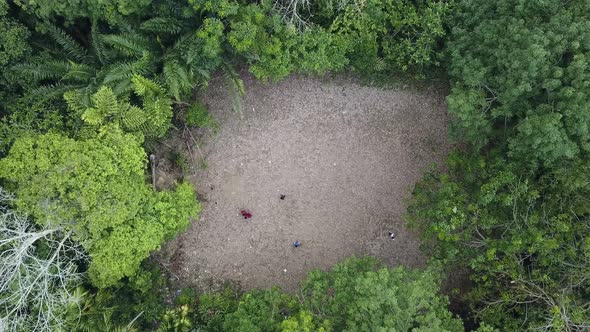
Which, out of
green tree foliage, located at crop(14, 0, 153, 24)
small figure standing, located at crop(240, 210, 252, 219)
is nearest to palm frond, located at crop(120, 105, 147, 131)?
green tree foliage, located at crop(14, 0, 153, 24)

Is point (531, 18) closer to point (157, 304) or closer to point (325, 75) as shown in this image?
point (325, 75)

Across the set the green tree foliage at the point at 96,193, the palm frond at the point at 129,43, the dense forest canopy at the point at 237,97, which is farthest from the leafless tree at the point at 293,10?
the green tree foliage at the point at 96,193

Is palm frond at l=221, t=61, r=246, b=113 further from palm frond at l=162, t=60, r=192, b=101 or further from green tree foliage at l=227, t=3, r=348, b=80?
palm frond at l=162, t=60, r=192, b=101

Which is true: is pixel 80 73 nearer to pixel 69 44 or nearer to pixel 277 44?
pixel 69 44

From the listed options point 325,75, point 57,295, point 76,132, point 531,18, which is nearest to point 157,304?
point 57,295

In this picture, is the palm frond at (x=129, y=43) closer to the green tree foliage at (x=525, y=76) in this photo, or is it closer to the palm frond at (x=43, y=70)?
the palm frond at (x=43, y=70)
